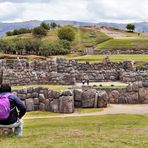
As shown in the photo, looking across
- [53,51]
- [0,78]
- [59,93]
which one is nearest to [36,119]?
[59,93]

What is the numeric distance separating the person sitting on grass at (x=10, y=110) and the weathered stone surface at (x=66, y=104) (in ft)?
42.4

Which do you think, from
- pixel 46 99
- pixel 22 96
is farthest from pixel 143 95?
pixel 22 96

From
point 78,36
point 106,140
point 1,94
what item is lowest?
point 78,36

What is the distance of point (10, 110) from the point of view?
15.0 m

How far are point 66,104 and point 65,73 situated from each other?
43.9 ft

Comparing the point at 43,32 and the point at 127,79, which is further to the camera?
the point at 43,32

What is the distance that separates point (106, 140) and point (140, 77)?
26.7m

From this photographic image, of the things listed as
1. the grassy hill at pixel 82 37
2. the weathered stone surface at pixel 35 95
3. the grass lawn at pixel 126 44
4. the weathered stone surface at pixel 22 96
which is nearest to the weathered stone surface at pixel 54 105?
the weathered stone surface at pixel 35 95

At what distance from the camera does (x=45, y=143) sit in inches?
554

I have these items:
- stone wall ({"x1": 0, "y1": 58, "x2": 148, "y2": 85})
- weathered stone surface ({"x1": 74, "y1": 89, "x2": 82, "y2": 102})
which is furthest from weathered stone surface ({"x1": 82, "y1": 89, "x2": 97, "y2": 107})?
stone wall ({"x1": 0, "y1": 58, "x2": 148, "y2": 85})

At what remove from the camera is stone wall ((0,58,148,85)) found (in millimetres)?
38031

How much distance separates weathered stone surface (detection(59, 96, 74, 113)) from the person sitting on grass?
12.9 meters

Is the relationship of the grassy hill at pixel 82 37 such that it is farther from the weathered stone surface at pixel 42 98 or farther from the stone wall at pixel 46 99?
the weathered stone surface at pixel 42 98

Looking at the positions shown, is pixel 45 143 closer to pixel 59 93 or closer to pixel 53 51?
pixel 59 93
